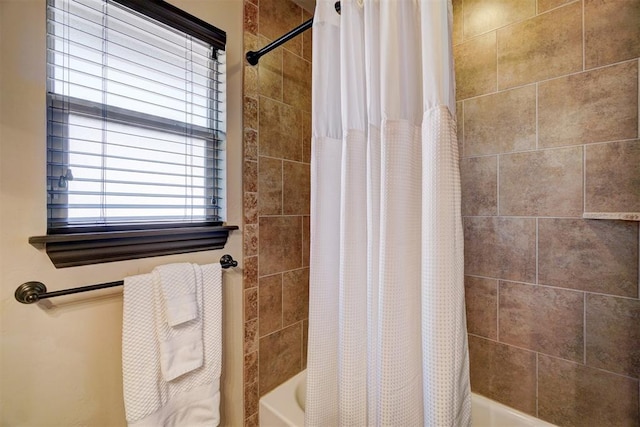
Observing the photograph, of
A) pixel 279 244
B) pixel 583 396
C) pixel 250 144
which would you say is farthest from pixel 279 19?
pixel 583 396

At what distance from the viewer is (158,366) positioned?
0.93m

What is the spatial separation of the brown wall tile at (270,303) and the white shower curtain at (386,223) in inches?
19.0

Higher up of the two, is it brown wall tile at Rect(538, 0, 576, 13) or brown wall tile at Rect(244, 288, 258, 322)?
brown wall tile at Rect(538, 0, 576, 13)

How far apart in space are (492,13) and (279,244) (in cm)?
155

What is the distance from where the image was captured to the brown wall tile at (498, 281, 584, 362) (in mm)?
1202

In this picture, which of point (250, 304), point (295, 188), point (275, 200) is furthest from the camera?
point (295, 188)

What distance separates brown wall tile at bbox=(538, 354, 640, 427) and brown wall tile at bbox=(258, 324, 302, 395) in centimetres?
117

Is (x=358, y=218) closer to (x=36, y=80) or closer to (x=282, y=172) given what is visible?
(x=282, y=172)

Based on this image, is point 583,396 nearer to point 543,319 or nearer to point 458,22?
point 543,319

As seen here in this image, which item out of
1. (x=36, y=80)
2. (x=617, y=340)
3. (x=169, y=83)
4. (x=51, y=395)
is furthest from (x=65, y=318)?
(x=617, y=340)

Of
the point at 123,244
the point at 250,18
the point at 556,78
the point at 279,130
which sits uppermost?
the point at 250,18

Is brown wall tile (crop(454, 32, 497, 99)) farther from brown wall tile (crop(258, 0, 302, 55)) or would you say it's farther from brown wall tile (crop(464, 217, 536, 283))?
brown wall tile (crop(258, 0, 302, 55))

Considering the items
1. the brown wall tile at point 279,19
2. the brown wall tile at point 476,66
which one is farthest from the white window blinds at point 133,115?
the brown wall tile at point 476,66

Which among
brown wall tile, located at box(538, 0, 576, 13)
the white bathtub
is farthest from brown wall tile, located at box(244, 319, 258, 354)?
brown wall tile, located at box(538, 0, 576, 13)
